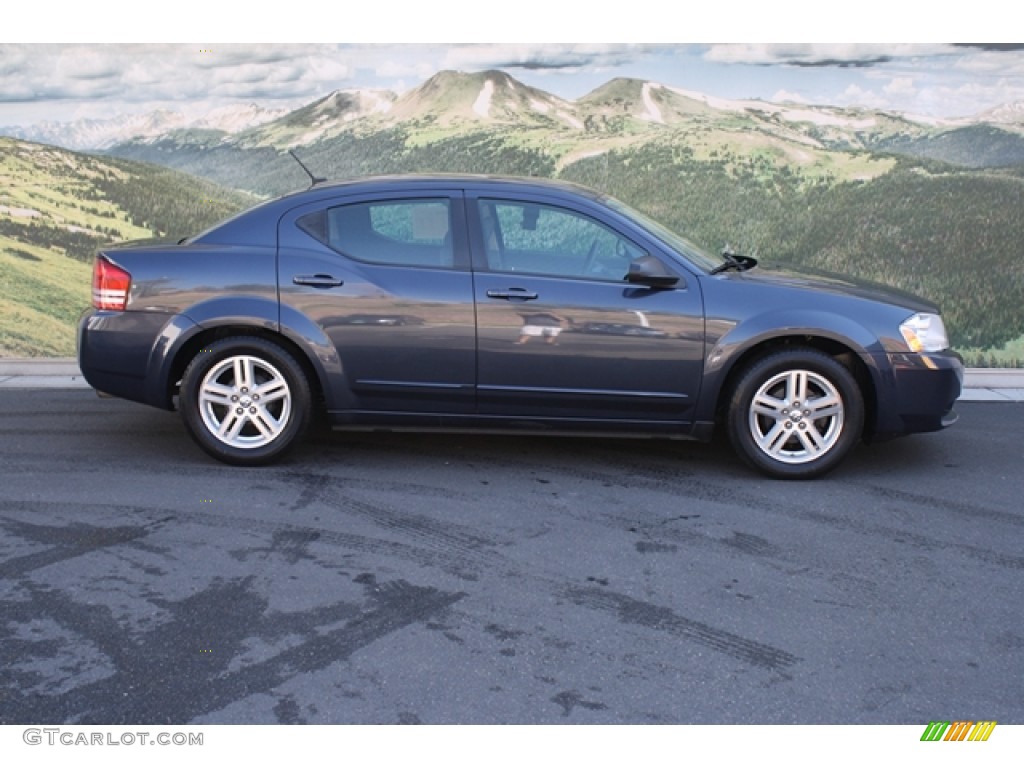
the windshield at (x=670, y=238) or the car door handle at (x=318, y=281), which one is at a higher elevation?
the windshield at (x=670, y=238)

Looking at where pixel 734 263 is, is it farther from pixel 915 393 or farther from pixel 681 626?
pixel 681 626

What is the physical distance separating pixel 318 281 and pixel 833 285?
2.74 meters

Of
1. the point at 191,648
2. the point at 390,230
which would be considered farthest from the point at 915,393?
the point at 191,648

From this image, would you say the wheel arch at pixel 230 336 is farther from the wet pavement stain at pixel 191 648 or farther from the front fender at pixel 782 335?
the front fender at pixel 782 335

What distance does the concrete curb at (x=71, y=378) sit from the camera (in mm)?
8586

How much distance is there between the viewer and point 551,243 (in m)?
6.32

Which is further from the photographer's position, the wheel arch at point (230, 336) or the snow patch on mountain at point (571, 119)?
the snow patch on mountain at point (571, 119)

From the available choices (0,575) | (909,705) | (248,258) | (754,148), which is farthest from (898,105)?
(0,575)

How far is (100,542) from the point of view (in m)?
5.14

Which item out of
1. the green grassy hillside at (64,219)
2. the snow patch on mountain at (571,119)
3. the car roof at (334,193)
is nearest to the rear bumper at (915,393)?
the car roof at (334,193)

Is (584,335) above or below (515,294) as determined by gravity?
below

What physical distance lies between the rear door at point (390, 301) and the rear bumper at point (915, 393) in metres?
2.15

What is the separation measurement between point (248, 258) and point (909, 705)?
13.2ft
